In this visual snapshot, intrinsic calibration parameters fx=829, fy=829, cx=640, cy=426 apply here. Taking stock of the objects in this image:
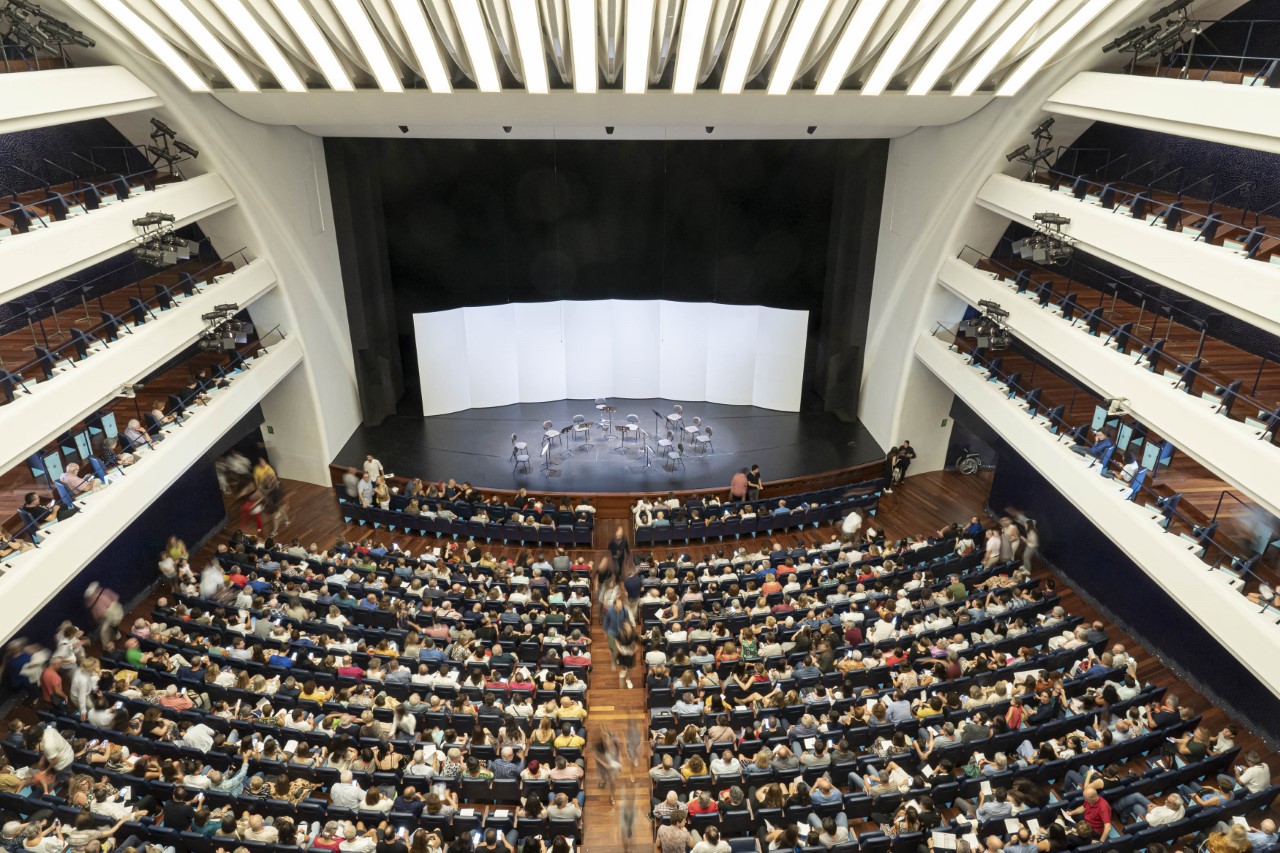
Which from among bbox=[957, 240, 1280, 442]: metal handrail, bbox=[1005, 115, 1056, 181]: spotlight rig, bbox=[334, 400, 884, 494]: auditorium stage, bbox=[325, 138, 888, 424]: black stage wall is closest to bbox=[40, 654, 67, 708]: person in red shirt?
bbox=[334, 400, 884, 494]: auditorium stage

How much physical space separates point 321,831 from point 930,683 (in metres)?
7.49

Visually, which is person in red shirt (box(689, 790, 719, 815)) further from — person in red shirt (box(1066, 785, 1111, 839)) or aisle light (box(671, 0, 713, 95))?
aisle light (box(671, 0, 713, 95))

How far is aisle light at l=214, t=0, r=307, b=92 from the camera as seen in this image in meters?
11.5

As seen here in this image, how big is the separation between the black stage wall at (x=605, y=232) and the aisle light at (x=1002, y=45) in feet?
15.5

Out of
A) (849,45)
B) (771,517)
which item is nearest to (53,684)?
(771,517)

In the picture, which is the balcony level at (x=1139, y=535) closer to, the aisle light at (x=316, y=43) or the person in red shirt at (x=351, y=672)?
the person in red shirt at (x=351, y=672)

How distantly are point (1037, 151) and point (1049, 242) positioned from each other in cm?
225

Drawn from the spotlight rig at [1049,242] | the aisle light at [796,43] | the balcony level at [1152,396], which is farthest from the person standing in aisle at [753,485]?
the aisle light at [796,43]

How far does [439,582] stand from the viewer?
44.1ft

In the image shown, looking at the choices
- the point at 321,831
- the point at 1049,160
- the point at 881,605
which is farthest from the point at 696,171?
the point at 321,831

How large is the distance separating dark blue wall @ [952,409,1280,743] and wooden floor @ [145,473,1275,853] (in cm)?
24

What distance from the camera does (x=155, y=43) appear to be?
11.8m

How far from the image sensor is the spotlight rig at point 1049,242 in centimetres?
1259

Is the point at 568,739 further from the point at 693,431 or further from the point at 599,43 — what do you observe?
the point at 693,431
